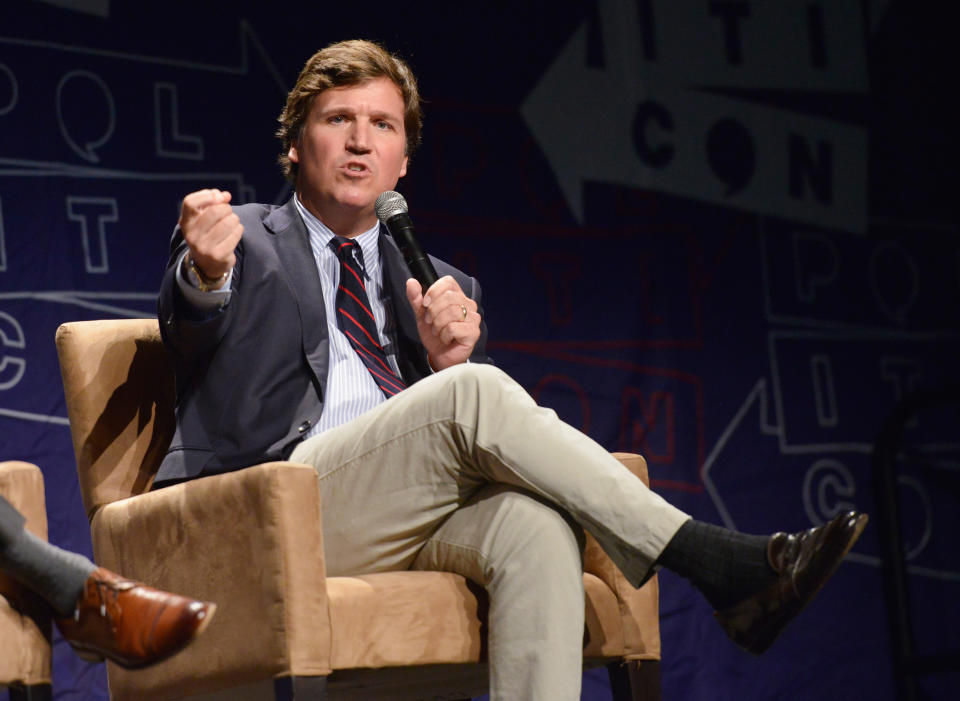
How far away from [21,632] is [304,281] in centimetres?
69

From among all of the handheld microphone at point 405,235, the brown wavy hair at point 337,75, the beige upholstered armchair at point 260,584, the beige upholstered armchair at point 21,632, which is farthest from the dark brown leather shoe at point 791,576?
the brown wavy hair at point 337,75

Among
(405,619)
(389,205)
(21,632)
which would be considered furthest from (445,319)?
(21,632)

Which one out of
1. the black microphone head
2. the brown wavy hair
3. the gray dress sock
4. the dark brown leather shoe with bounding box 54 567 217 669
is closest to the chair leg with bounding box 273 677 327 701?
the dark brown leather shoe with bounding box 54 567 217 669

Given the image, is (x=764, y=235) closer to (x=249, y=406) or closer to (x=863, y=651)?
(x=863, y=651)

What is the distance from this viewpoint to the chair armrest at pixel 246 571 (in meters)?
1.59

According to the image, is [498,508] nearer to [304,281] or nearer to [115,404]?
[304,281]

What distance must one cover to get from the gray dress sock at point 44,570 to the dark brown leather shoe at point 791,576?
846 mm

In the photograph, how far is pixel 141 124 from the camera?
104 inches

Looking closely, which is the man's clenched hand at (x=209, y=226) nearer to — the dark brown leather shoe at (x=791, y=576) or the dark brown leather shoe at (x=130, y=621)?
the dark brown leather shoe at (x=130, y=621)

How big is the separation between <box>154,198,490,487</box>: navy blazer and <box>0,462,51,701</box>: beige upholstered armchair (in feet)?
0.77

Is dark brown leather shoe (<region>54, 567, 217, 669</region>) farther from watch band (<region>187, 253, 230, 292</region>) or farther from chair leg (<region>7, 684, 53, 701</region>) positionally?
watch band (<region>187, 253, 230, 292</region>)

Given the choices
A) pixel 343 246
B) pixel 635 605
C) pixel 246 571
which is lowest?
pixel 635 605

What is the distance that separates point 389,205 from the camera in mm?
2047

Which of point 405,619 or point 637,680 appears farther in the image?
point 637,680
